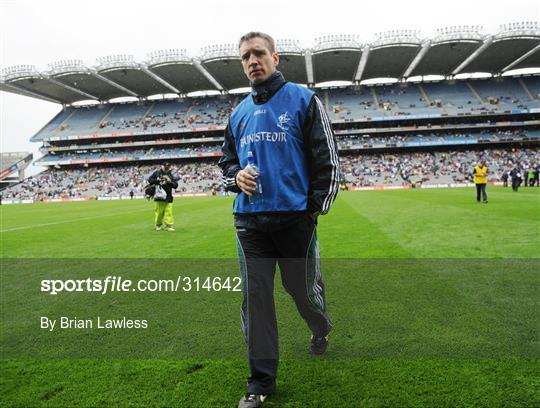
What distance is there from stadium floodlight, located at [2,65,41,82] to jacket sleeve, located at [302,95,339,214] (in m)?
65.5

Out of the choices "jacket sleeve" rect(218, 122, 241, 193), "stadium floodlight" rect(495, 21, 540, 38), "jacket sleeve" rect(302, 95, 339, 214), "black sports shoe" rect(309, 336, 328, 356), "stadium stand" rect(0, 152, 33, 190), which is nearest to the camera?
"jacket sleeve" rect(302, 95, 339, 214)

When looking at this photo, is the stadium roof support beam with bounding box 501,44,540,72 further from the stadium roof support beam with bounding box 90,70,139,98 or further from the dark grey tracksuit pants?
the dark grey tracksuit pants

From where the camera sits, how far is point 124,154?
219 feet

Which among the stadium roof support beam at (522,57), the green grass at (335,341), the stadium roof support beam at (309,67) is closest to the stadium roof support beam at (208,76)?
the stadium roof support beam at (309,67)

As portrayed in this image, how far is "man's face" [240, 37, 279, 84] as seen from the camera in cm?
274

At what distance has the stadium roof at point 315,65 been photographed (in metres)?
49.3

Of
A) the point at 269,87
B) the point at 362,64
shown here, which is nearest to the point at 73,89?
the point at 362,64

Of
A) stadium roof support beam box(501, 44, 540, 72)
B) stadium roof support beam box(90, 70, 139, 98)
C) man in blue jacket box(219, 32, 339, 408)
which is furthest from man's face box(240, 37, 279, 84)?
stadium roof support beam box(501, 44, 540, 72)

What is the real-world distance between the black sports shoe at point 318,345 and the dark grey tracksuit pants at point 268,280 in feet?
1.06

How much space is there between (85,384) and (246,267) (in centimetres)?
142

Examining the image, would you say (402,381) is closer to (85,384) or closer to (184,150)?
(85,384)

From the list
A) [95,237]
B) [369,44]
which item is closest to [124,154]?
[369,44]

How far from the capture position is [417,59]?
55.5 metres

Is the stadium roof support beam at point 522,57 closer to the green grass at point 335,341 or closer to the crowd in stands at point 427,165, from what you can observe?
the crowd in stands at point 427,165
